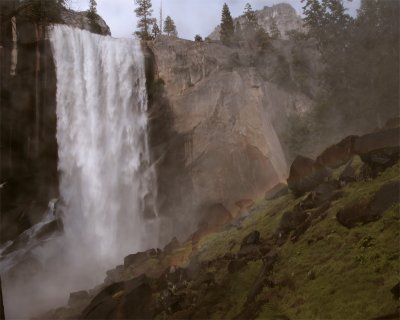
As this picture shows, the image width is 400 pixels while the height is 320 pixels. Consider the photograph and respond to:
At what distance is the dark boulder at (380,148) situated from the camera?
13.8 meters

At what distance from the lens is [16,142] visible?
28.3 m

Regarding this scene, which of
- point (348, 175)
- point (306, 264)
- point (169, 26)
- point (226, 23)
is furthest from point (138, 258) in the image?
point (169, 26)

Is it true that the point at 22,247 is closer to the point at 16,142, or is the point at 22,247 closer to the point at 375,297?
the point at 16,142

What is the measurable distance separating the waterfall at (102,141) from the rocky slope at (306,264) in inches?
327

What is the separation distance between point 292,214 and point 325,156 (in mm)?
5555

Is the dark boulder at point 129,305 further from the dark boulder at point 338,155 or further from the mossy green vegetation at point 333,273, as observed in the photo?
the dark boulder at point 338,155

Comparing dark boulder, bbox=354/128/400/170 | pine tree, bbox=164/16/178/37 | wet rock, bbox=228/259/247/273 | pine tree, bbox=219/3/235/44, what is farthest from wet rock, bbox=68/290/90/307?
pine tree, bbox=164/16/178/37

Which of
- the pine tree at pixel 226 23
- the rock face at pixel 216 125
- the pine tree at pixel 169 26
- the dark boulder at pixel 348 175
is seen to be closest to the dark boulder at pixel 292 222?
the dark boulder at pixel 348 175

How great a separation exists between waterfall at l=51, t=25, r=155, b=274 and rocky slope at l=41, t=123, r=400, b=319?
8.29 m

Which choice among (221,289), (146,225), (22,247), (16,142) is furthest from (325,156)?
(16,142)

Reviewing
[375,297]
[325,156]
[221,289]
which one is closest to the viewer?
[375,297]

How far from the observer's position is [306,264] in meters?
10.9

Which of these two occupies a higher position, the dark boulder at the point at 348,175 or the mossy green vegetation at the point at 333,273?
the dark boulder at the point at 348,175

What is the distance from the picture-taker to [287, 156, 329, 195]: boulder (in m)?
16.2
